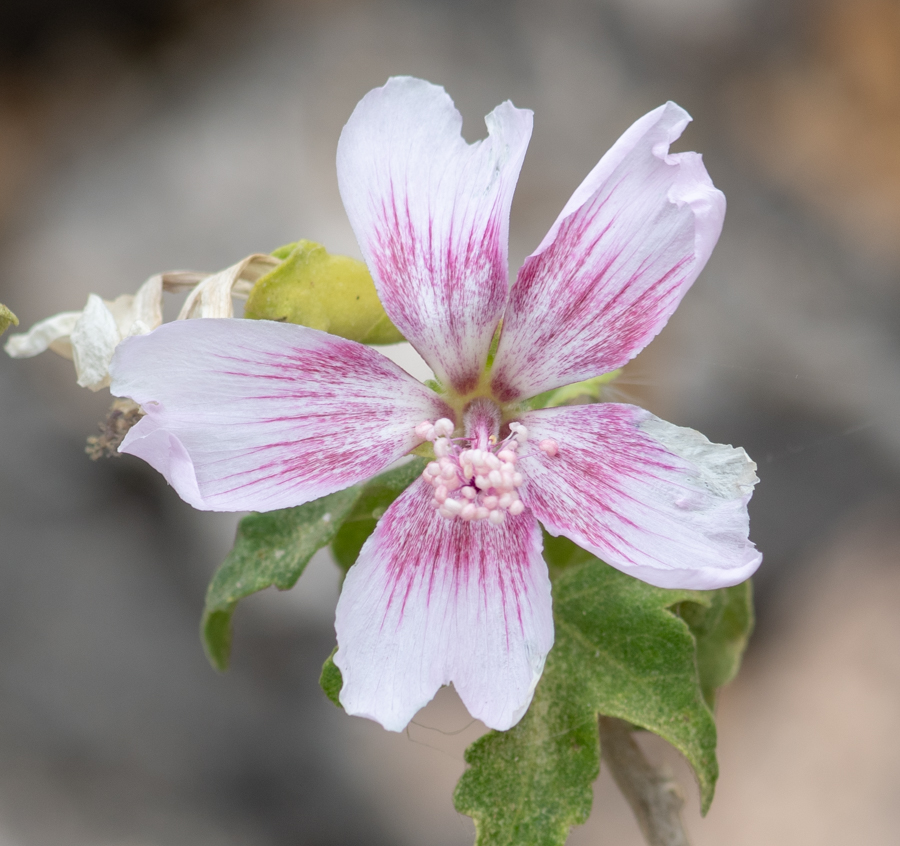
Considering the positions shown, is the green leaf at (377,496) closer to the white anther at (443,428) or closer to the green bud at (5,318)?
the white anther at (443,428)

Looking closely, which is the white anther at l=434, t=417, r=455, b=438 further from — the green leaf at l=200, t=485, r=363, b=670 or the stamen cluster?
the green leaf at l=200, t=485, r=363, b=670

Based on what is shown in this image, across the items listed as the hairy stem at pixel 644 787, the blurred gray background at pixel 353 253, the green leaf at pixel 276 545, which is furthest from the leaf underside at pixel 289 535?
the blurred gray background at pixel 353 253

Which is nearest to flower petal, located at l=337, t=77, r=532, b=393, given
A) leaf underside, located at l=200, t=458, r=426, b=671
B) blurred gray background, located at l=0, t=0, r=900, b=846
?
leaf underside, located at l=200, t=458, r=426, b=671

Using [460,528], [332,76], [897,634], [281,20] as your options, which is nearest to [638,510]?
[460,528]

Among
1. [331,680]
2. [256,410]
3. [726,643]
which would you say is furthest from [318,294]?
[726,643]

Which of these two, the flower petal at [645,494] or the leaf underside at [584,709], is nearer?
the flower petal at [645,494]

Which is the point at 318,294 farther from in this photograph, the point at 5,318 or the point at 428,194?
the point at 5,318
